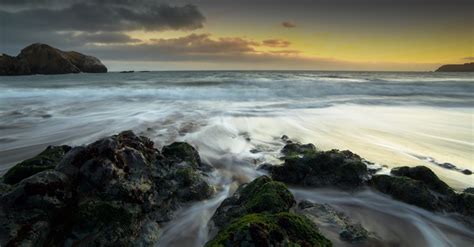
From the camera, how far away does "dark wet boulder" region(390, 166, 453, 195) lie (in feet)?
19.6

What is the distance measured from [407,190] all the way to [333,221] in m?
1.81

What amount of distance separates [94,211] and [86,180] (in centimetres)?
55

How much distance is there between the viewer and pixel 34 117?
16.4 m

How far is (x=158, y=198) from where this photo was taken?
17.9 feet

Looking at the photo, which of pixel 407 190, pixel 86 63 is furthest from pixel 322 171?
pixel 86 63

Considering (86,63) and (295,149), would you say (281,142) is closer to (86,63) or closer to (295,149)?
(295,149)

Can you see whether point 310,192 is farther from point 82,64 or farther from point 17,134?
point 82,64

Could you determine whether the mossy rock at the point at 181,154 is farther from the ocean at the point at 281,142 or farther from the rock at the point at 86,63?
the rock at the point at 86,63

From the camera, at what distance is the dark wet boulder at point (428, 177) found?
598 centimetres

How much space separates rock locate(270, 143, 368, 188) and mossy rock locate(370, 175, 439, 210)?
0.40m

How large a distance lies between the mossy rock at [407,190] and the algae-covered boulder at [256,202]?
2349mm

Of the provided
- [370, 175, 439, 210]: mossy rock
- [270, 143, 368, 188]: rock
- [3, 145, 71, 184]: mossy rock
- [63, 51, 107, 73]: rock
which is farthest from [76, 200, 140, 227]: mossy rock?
[63, 51, 107, 73]: rock

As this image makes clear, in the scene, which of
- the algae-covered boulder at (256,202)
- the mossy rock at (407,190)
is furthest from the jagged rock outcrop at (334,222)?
the mossy rock at (407,190)

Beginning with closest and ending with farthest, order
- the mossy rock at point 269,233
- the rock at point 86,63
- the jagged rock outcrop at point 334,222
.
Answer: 1. the mossy rock at point 269,233
2. the jagged rock outcrop at point 334,222
3. the rock at point 86,63
